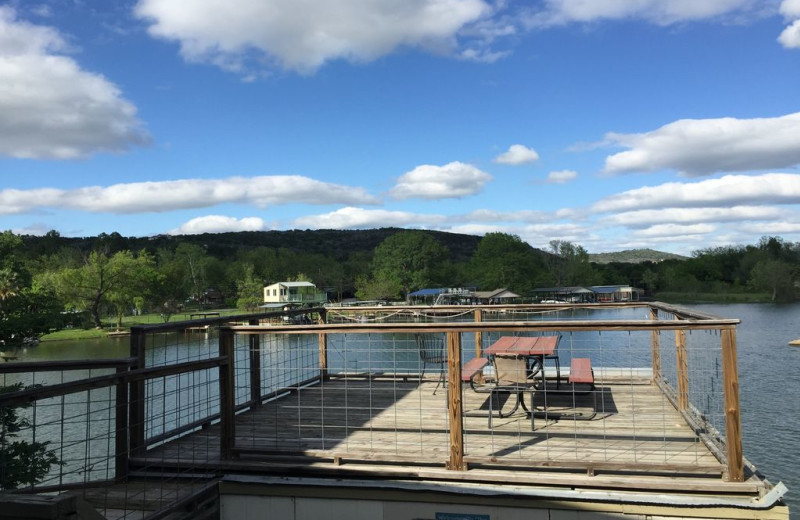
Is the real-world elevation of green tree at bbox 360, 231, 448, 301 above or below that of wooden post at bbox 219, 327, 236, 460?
above

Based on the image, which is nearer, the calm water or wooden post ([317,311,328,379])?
wooden post ([317,311,328,379])

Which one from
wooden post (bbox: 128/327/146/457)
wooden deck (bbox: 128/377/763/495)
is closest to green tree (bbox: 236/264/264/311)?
wooden deck (bbox: 128/377/763/495)

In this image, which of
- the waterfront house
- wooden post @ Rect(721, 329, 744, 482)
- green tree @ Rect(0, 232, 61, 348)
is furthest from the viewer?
the waterfront house

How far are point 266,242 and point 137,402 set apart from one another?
122196mm

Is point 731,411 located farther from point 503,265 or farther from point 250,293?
point 503,265

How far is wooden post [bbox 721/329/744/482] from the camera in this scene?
13.8 feet

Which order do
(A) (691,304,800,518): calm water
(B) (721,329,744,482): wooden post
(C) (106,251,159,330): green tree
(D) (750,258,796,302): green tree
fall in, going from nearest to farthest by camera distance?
(B) (721,329,744,482): wooden post → (A) (691,304,800,518): calm water → (C) (106,251,159,330): green tree → (D) (750,258,796,302): green tree

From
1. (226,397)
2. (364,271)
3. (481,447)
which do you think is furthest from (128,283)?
(481,447)

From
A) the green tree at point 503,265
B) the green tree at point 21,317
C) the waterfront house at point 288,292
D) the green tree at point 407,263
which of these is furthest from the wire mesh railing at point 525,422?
the green tree at point 503,265

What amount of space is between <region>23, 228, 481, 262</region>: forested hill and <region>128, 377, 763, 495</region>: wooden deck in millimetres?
82251

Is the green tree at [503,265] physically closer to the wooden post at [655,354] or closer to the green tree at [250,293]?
the green tree at [250,293]

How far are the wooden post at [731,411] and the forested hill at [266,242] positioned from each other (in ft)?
281

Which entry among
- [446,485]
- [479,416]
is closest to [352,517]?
[446,485]

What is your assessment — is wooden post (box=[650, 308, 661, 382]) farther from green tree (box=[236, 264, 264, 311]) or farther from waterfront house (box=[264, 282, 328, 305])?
waterfront house (box=[264, 282, 328, 305])
